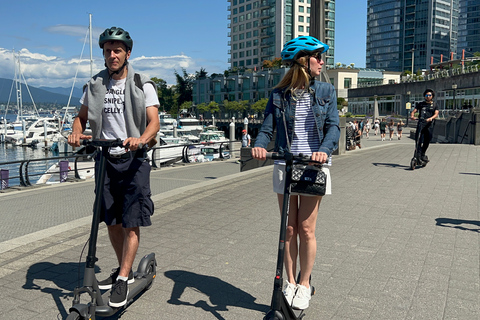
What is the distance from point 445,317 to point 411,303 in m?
0.29

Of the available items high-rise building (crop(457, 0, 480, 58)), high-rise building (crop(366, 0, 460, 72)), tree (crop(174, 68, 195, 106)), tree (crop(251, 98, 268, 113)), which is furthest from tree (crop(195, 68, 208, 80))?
high-rise building (crop(457, 0, 480, 58))

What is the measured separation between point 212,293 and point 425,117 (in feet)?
29.3

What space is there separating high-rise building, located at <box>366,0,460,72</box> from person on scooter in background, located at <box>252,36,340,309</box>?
145350 mm

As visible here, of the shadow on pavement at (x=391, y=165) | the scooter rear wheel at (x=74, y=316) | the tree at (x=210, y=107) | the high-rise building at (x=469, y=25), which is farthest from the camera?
the high-rise building at (x=469, y=25)

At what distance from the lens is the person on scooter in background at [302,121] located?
10.8 feet

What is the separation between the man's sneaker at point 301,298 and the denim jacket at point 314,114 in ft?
3.37

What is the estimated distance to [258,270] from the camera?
435 centimetres

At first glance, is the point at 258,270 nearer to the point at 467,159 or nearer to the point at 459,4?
the point at 467,159

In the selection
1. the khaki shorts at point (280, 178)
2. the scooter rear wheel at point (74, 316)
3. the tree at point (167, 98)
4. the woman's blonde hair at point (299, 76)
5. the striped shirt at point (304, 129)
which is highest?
the tree at point (167, 98)

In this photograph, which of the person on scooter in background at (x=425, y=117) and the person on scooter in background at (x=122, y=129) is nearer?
the person on scooter in background at (x=122, y=129)

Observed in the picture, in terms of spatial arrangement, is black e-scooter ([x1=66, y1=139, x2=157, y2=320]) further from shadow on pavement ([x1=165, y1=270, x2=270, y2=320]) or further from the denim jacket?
the denim jacket

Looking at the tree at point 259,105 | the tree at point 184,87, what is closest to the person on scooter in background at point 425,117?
the tree at point 259,105

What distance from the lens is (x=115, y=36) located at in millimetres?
3361

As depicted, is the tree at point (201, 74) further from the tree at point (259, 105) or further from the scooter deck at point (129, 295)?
the scooter deck at point (129, 295)
